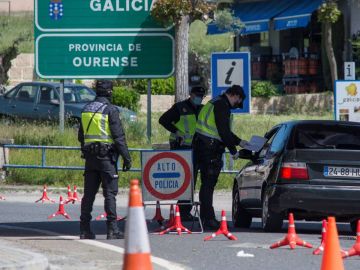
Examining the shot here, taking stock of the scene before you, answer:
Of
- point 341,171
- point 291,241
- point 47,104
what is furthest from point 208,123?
point 47,104

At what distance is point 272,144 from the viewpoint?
14859mm

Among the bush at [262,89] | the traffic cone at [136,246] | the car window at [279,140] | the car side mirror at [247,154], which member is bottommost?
the traffic cone at [136,246]

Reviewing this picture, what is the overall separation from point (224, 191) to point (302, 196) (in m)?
9.31

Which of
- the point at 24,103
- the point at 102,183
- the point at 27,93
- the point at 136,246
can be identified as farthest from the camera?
the point at 27,93

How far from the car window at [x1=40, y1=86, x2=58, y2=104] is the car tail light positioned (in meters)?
17.4

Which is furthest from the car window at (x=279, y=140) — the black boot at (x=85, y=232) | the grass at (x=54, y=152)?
the grass at (x=54, y=152)

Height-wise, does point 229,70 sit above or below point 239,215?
above

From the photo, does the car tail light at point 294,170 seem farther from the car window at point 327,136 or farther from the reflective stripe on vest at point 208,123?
the reflective stripe on vest at point 208,123

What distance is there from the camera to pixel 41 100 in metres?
31.0

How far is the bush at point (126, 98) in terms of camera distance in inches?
1476

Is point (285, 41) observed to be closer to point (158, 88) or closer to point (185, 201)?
point (158, 88)

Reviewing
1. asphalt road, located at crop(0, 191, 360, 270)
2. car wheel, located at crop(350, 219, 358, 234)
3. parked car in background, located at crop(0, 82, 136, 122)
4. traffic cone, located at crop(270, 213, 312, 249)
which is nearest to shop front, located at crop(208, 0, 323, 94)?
parked car in background, located at crop(0, 82, 136, 122)

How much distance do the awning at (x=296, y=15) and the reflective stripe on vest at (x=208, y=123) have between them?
2602 centimetres

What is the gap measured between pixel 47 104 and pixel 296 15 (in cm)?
1365
